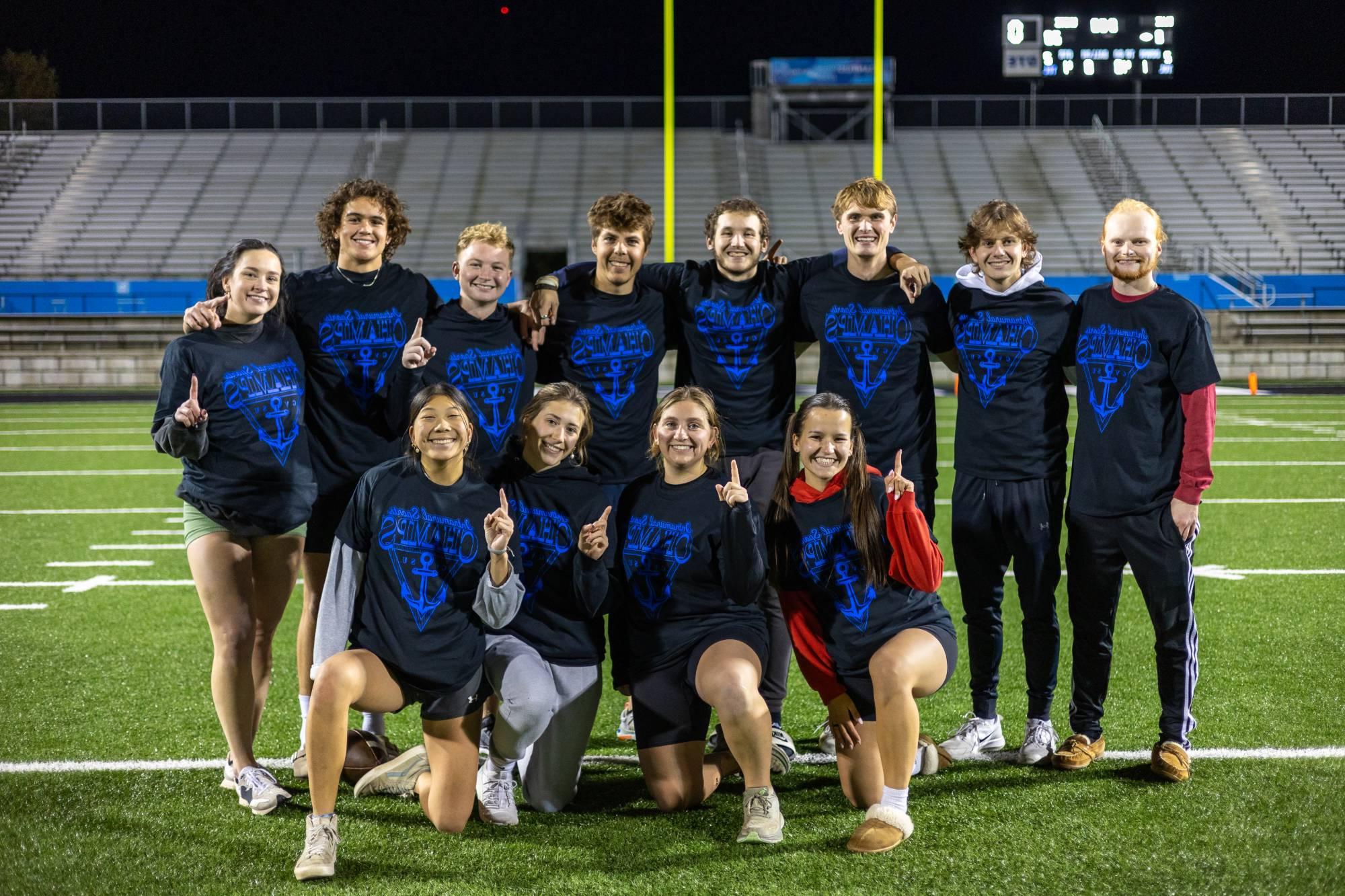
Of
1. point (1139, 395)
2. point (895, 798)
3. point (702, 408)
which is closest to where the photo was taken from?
point (895, 798)

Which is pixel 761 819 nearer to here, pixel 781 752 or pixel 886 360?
pixel 781 752

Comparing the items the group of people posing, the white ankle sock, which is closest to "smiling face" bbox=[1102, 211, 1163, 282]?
the group of people posing

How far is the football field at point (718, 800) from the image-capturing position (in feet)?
9.25

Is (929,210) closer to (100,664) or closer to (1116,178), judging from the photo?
(1116,178)

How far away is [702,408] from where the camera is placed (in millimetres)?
3359

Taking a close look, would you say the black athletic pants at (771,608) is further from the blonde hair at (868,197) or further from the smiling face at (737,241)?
the blonde hair at (868,197)

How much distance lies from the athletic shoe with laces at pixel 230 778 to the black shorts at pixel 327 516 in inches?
26.5

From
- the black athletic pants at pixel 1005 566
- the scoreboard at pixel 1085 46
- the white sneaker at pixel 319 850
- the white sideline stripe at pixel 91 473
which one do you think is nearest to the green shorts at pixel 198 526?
the white sneaker at pixel 319 850

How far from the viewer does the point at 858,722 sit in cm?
327

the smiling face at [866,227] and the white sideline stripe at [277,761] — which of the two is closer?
the white sideline stripe at [277,761]

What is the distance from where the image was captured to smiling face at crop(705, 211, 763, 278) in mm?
3852

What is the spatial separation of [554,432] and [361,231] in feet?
3.02

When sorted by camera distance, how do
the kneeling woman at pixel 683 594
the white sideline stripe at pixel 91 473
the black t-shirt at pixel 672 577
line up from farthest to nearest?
the white sideline stripe at pixel 91 473
the black t-shirt at pixel 672 577
the kneeling woman at pixel 683 594

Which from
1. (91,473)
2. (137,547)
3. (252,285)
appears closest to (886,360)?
(252,285)
